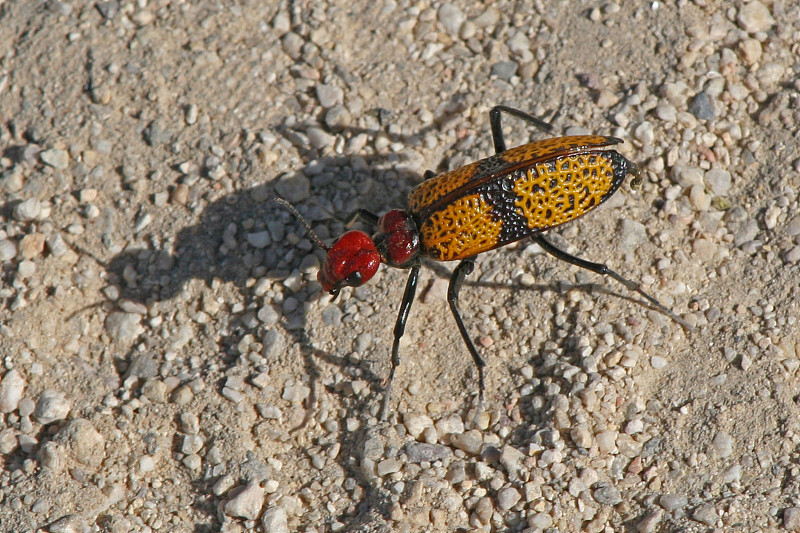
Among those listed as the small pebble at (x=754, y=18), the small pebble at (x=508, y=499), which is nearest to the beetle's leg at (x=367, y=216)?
the small pebble at (x=508, y=499)

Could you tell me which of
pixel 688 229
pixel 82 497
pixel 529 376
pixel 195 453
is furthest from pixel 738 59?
pixel 82 497

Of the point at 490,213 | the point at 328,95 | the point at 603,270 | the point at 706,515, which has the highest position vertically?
the point at 328,95

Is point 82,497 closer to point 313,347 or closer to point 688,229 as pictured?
point 313,347

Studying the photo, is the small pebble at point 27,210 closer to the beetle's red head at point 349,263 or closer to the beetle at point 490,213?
the beetle at point 490,213

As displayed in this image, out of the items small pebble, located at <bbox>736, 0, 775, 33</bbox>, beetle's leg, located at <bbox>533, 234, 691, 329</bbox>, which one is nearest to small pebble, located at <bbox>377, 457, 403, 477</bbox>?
beetle's leg, located at <bbox>533, 234, 691, 329</bbox>

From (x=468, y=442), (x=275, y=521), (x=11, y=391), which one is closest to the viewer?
(x=275, y=521)

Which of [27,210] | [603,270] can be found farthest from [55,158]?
[603,270]

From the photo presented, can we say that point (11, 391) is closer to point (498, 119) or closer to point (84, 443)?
point (84, 443)
